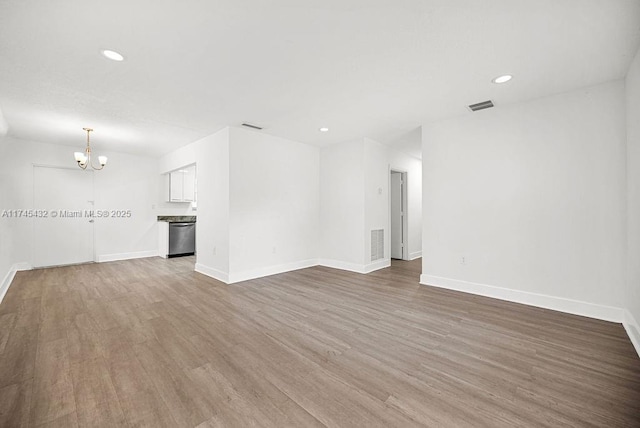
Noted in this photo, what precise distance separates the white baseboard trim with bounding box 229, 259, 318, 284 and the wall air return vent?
1.24m

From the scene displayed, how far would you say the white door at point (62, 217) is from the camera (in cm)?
526

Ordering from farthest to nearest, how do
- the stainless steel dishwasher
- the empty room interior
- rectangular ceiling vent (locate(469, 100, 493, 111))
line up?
the stainless steel dishwasher < rectangular ceiling vent (locate(469, 100, 493, 111)) < the empty room interior

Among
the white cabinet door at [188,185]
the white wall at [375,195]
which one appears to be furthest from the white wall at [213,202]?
the white wall at [375,195]

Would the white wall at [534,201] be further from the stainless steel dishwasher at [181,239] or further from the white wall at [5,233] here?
the white wall at [5,233]

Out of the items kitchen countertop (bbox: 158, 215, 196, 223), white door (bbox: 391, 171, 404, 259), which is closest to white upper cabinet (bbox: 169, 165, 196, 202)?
kitchen countertop (bbox: 158, 215, 196, 223)

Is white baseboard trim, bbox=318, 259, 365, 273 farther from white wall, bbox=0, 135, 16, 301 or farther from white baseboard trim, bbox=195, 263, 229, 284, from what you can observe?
white wall, bbox=0, 135, 16, 301

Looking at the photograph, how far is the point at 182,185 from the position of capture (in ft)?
22.8

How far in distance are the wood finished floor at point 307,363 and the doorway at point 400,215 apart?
2.83 m

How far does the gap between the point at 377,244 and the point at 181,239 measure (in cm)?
497

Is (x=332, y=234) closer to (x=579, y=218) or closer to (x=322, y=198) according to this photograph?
(x=322, y=198)

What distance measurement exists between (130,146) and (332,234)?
4672mm

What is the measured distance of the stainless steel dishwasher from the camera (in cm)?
655

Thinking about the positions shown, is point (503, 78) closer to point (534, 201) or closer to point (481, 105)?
point (481, 105)

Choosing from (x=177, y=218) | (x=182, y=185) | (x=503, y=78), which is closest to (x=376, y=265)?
(x=503, y=78)
